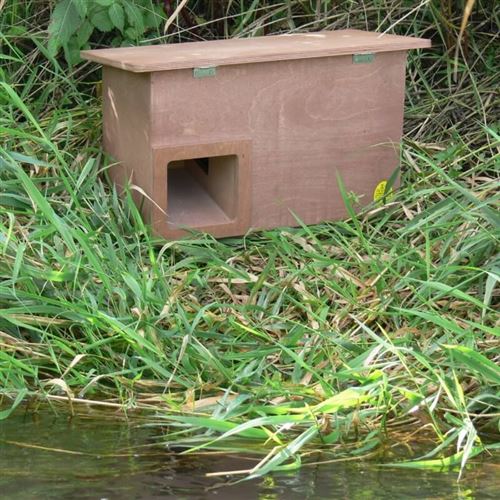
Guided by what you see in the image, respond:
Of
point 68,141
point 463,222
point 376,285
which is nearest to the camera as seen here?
point 376,285

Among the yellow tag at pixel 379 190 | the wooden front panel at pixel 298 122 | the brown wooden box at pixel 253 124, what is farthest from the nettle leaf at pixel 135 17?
the yellow tag at pixel 379 190

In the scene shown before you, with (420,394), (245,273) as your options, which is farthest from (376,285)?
(420,394)

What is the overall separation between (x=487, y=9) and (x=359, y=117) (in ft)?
2.94

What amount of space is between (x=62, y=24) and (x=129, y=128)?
0.49 metres

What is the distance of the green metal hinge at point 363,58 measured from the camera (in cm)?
381

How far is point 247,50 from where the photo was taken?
3709 mm

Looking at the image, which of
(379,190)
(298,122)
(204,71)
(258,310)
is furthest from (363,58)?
(258,310)

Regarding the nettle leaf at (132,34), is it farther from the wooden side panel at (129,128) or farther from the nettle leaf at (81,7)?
the wooden side panel at (129,128)

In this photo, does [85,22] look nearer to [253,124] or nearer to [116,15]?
[116,15]

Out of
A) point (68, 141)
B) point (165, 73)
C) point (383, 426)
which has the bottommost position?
point (383, 426)

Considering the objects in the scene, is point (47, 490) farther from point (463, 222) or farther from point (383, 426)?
point (463, 222)

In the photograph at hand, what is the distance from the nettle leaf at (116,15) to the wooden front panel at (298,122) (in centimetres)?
50

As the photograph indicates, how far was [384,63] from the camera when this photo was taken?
3.88 m

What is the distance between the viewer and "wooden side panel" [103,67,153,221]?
3.55 meters
